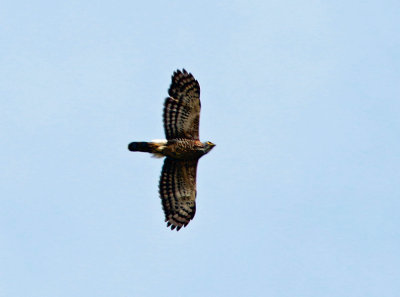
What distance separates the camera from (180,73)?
34344mm

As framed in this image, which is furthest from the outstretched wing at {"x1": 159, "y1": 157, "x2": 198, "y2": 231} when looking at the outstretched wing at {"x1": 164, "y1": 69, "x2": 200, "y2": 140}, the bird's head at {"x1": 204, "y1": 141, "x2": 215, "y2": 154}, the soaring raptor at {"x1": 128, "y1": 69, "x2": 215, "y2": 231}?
the outstretched wing at {"x1": 164, "y1": 69, "x2": 200, "y2": 140}

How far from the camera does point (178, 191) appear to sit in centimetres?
3547

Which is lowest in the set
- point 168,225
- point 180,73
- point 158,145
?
point 168,225

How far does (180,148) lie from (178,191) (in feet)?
5.21

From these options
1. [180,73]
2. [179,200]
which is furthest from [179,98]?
[179,200]

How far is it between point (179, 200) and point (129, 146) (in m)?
2.58

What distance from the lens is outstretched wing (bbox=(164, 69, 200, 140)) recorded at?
1351 inches

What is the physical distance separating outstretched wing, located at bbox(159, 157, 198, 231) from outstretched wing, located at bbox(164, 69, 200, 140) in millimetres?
1174

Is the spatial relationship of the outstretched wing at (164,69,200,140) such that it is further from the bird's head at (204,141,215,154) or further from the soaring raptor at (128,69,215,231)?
the bird's head at (204,141,215,154)

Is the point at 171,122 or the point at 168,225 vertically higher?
the point at 171,122

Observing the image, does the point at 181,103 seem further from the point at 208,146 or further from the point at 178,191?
the point at 178,191

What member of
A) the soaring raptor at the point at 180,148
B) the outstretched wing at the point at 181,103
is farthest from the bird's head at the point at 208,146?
the outstretched wing at the point at 181,103

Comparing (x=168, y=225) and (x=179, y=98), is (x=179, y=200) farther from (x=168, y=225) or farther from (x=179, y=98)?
(x=179, y=98)

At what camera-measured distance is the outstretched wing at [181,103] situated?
3431 cm
